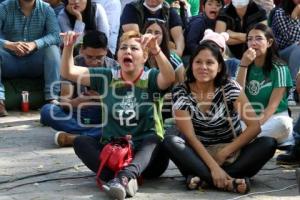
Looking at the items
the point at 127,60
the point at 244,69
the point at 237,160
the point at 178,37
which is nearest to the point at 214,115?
the point at 237,160

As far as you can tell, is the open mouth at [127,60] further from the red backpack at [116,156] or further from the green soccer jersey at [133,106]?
the red backpack at [116,156]

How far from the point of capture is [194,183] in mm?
4637

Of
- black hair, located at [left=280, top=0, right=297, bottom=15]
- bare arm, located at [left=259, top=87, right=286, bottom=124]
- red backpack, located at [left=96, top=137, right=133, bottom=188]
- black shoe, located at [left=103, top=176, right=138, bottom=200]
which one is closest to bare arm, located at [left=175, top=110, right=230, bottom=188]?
red backpack, located at [left=96, top=137, right=133, bottom=188]

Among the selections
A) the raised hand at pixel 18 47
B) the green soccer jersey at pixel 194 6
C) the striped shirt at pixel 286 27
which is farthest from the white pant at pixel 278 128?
the green soccer jersey at pixel 194 6

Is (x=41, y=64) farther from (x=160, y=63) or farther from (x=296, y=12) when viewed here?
(x=160, y=63)

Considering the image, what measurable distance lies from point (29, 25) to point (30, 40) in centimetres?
17

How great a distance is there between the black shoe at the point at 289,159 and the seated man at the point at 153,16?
239cm

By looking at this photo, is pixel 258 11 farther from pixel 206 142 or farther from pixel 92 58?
pixel 206 142

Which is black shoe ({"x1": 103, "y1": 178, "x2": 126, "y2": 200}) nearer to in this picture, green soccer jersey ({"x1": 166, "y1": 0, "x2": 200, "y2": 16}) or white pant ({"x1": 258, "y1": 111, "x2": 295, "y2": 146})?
white pant ({"x1": 258, "y1": 111, "x2": 295, "y2": 146})

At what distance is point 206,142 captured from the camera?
482 cm

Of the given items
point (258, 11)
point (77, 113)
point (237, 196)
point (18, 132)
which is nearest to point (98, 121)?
point (77, 113)

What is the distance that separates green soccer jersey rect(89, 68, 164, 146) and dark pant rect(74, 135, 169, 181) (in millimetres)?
118

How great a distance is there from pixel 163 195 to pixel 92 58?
2.04 meters

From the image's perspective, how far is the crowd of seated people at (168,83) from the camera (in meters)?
4.71
